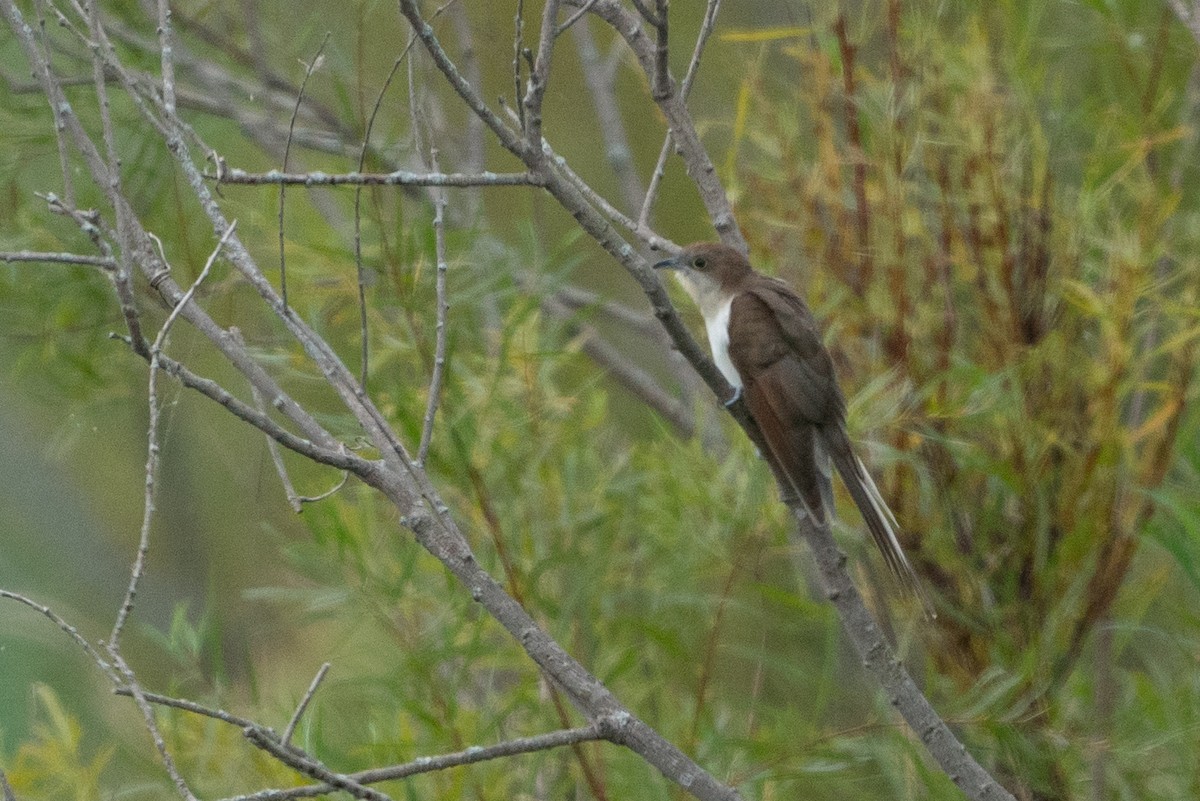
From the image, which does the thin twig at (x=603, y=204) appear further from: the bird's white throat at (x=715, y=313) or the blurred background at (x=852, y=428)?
the bird's white throat at (x=715, y=313)

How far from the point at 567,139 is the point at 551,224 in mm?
335

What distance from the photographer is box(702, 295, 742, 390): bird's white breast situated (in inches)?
114

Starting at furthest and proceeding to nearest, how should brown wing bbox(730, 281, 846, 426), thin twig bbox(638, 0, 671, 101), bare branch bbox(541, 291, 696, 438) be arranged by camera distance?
bare branch bbox(541, 291, 696, 438), brown wing bbox(730, 281, 846, 426), thin twig bbox(638, 0, 671, 101)

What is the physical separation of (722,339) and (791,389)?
36 centimetres

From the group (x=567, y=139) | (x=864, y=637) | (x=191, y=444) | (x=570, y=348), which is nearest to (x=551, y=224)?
(x=567, y=139)

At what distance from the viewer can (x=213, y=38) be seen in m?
3.66

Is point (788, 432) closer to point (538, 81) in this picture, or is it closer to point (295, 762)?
point (538, 81)

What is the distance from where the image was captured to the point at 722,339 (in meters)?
2.96

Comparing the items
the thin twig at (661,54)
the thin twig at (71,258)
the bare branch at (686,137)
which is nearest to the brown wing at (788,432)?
the bare branch at (686,137)

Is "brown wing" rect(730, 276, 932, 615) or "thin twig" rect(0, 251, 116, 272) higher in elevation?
"thin twig" rect(0, 251, 116, 272)

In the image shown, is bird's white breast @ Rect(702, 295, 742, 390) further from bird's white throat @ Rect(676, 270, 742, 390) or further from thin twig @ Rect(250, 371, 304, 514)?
thin twig @ Rect(250, 371, 304, 514)

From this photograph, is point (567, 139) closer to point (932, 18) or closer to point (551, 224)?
point (551, 224)

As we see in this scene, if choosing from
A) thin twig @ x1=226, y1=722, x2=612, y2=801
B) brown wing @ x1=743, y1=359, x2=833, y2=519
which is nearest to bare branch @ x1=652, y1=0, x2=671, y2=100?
brown wing @ x1=743, y1=359, x2=833, y2=519

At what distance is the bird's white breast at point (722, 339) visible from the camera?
9.52ft
